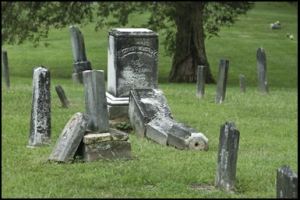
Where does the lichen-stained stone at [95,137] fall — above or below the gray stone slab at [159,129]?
above

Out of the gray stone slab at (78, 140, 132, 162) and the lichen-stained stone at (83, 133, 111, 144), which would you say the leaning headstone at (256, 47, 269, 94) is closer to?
the gray stone slab at (78, 140, 132, 162)

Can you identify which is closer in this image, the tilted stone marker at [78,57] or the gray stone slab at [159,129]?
the gray stone slab at [159,129]

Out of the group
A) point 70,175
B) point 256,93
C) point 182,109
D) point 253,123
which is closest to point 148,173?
point 70,175

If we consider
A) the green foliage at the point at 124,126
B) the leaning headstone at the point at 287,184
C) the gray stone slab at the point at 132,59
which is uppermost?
the gray stone slab at the point at 132,59

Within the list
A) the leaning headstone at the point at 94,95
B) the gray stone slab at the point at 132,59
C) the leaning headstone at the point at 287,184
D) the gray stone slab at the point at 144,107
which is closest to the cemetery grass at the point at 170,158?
the gray stone slab at the point at 144,107

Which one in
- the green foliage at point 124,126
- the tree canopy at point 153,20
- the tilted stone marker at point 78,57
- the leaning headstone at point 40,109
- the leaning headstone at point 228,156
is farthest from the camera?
the tree canopy at point 153,20

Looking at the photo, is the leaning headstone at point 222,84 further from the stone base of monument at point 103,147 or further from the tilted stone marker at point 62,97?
the stone base of monument at point 103,147

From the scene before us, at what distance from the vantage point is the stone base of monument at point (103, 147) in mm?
10961

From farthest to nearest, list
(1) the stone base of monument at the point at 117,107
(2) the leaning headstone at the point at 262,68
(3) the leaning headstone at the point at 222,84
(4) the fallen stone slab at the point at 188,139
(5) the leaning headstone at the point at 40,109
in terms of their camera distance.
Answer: (2) the leaning headstone at the point at 262,68, (3) the leaning headstone at the point at 222,84, (1) the stone base of monument at the point at 117,107, (4) the fallen stone slab at the point at 188,139, (5) the leaning headstone at the point at 40,109

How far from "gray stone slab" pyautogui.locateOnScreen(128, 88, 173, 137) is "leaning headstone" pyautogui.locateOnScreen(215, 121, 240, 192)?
4.44 metres

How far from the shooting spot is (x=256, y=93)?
21.7 metres

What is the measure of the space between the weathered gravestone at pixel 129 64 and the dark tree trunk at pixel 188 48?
13.5m

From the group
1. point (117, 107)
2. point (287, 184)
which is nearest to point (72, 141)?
point (117, 107)

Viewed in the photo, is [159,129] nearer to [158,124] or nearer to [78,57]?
[158,124]
